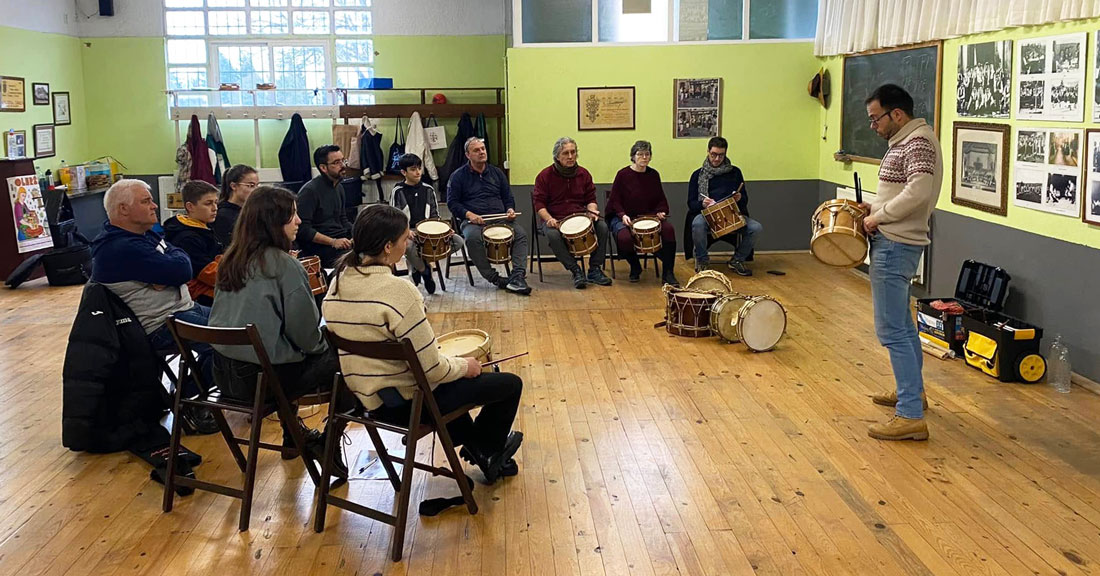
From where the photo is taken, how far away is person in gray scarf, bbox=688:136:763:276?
882 cm

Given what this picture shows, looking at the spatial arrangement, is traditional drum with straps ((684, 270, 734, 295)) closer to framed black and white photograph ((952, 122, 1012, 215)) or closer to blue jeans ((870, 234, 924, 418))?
framed black and white photograph ((952, 122, 1012, 215))

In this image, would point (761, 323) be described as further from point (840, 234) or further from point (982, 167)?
point (982, 167)

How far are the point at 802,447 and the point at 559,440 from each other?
1.09m

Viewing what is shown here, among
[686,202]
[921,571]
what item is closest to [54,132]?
[686,202]

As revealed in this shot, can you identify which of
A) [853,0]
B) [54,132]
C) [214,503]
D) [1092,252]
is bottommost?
[214,503]

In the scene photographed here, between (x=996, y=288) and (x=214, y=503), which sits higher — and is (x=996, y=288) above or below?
above

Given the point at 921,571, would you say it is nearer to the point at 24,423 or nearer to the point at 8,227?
the point at 24,423

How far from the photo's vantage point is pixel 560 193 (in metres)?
8.60

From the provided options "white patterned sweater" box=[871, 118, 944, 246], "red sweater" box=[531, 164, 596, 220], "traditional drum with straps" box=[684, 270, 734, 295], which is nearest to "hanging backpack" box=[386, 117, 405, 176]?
"red sweater" box=[531, 164, 596, 220]

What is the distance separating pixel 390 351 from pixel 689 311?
3497 mm

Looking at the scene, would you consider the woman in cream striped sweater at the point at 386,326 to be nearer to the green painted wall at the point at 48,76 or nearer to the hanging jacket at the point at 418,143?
the green painted wall at the point at 48,76

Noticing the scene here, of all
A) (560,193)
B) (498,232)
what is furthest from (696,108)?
(498,232)

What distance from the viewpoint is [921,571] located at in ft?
10.7

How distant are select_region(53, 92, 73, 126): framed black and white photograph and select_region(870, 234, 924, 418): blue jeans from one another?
9.35 metres
